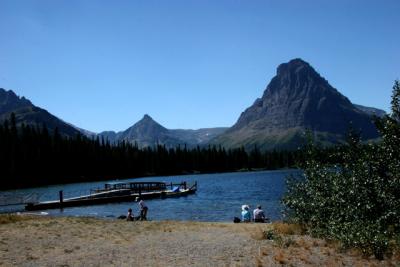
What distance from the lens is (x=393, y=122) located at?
2019cm

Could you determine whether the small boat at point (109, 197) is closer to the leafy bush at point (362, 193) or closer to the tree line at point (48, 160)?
the leafy bush at point (362, 193)

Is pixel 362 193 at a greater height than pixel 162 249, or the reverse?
pixel 362 193

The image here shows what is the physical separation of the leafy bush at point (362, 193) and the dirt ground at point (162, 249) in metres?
0.96

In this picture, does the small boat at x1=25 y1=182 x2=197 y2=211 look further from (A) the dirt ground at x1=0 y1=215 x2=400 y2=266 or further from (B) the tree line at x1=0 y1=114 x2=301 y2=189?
(B) the tree line at x1=0 y1=114 x2=301 y2=189

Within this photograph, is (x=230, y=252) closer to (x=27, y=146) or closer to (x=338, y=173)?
(x=338, y=173)

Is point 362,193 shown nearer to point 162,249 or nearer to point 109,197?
point 162,249

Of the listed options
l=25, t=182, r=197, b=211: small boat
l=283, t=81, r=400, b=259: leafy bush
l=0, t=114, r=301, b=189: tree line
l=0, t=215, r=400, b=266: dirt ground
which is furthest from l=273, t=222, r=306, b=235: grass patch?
l=0, t=114, r=301, b=189: tree line

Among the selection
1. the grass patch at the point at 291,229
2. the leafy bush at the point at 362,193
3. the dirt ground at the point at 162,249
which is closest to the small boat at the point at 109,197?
the dirt ground at the point at 162,249

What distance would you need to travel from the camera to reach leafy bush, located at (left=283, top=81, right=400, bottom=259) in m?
20.7

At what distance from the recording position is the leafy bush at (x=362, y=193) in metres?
20.7

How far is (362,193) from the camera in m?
23.2

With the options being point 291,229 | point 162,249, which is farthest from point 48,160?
point 162,249

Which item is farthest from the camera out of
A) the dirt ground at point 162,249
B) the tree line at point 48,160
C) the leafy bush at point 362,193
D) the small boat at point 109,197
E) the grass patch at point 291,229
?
the tree line at point 48,160

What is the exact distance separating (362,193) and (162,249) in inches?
404
